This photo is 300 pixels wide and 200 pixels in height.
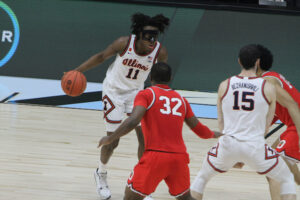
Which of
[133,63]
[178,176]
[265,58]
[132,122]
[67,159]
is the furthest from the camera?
[67,159]

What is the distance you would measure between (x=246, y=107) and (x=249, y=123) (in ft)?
0.39

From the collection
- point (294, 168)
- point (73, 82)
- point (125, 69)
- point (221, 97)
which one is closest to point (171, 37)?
point (125, 69)

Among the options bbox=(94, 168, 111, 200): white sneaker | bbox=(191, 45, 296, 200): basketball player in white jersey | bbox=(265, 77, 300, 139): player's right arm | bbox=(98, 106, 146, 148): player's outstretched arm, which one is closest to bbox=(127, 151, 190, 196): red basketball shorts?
bbox=(98, 106, 146, 148): player's outstretched arm

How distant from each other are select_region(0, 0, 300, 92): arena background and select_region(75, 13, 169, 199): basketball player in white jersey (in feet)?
17.2

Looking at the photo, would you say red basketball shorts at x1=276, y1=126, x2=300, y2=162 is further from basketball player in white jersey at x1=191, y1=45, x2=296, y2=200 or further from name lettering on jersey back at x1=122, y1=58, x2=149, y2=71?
name lettering on jersey back at x1=122, y1=58, x2=149, y2=71

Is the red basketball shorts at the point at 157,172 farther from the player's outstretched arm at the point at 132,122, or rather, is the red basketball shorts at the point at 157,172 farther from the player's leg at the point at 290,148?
the player's leg at the point at 290,148

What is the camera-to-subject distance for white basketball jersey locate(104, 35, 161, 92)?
199 inches

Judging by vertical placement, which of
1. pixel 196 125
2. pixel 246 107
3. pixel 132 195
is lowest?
pixel 132 195

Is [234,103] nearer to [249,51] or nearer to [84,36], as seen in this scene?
[249,51]

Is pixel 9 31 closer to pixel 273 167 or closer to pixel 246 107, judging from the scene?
pixel 246 107

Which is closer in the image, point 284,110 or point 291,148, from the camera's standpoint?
point 291,148

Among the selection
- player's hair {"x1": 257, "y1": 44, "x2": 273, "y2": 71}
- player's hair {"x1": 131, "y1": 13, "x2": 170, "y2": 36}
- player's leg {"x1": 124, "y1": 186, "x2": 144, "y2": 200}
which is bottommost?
player's leg {"x1": 124, "y1": 186, "x2": 144, "y2": 200}

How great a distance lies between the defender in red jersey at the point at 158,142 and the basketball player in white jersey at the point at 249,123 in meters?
0.34

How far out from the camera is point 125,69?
5.13 meters
